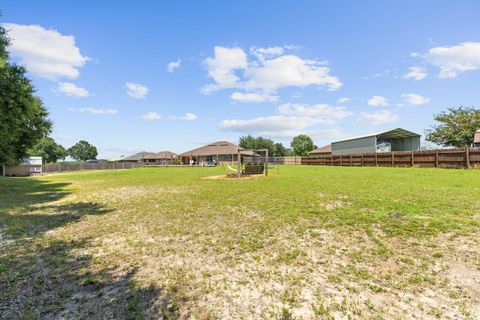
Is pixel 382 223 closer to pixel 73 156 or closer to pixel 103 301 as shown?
pixel 103 301

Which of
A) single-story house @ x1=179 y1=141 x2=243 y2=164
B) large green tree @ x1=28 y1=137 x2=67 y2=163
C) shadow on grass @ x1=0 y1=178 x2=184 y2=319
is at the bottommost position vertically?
shadow on grass @ x1=0 y1=178 x2=184 y2=319

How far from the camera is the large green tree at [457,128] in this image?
37.4 m

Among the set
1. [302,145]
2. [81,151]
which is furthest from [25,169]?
[81,151]

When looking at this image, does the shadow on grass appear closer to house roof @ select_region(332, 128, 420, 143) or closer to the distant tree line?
house roof @ select_region(332, 128, 420, 143)

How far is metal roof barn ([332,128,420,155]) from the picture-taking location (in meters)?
34.2

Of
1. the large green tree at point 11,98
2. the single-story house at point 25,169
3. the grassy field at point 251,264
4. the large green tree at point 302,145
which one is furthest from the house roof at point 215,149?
the grassy field at point 251,264

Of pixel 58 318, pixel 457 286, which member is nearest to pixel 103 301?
pixel 58 318

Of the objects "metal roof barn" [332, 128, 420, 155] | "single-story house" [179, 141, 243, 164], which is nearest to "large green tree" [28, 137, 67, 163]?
"single-story house" [179, 141, 243, 164]

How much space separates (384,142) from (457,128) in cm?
1169

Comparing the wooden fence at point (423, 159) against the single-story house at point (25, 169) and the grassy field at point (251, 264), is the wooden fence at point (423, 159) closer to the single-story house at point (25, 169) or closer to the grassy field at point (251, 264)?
the grassy field at point (251, 264)

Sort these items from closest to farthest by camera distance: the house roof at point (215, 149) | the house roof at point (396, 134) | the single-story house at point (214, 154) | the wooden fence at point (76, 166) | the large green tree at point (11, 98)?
1. the large green tree at point (11, 98)
2. the house roof at point (396, 134)
3. the wooden fence at point (76, 166)
4. the single-story house at point (214, 154)
5. the house roof at point (215, 149)

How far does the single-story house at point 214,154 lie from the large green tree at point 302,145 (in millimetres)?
36283

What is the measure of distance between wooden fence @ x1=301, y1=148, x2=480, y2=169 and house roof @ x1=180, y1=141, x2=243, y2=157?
27782 mm

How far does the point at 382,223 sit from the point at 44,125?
16448mm
